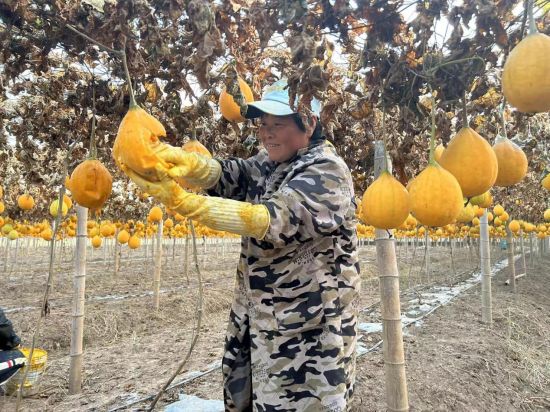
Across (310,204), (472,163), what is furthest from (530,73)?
(310,204)

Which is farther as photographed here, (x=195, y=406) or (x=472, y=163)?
(x=195, y=406)

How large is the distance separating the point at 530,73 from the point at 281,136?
111 centimetres

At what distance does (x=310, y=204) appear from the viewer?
167 cm

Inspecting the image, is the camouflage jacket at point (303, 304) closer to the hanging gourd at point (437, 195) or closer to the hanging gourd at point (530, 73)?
the hanging gourd at point (437, 195)

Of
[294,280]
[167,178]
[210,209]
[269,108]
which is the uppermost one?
[269,108]

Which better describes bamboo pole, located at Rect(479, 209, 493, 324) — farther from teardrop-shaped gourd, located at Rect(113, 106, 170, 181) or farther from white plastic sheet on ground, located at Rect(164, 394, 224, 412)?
teardrop-shaped gourd, located at Rect(113, 106, 170, 181)

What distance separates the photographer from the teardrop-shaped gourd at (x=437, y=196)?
1.46 metres

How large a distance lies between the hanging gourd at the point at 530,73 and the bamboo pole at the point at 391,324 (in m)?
1.79

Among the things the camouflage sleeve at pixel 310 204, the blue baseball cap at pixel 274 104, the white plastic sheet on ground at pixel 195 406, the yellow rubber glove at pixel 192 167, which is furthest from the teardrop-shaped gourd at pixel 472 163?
the white plastic sheet on ground at pixel 195 406

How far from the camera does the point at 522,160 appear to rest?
5.80 ft

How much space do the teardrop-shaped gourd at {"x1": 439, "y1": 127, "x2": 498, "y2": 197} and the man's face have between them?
2.33 feet

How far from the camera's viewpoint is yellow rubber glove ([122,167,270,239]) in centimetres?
141

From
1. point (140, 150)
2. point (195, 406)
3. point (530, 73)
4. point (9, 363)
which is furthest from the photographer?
point (9, 363)

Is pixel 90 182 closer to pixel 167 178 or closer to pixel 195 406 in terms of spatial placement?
pixel 167 178
